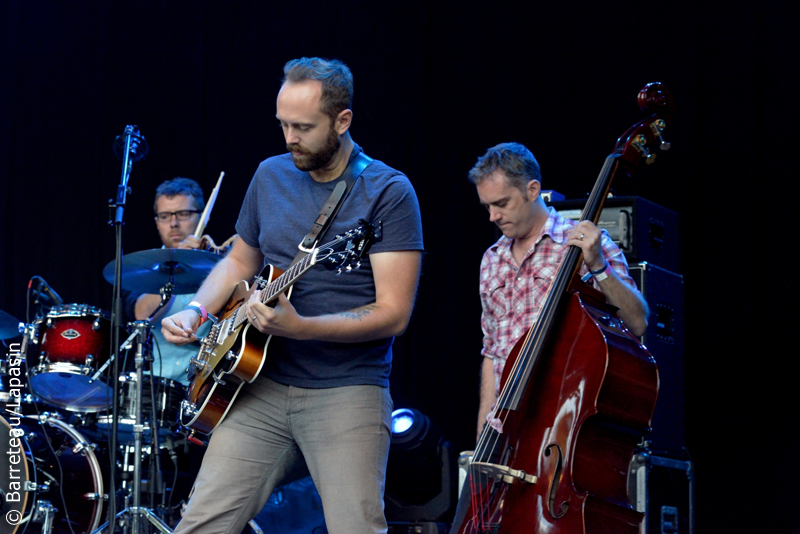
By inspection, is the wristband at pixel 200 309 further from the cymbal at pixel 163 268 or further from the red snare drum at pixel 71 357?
the red snare drum at pixel 71 357

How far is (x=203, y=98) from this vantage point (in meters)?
5.88

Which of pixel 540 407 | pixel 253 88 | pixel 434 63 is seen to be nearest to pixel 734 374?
pixel 540 407

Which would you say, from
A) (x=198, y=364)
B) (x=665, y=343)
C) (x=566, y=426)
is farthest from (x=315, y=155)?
(x=665, y=343)

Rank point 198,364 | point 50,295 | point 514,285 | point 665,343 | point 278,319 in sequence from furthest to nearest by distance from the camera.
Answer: point 50,295 < point 665,343 < point 514,285 < point 198,364 < point 278,319

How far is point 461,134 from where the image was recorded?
16.9ft

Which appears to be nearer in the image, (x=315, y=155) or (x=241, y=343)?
(x=241, y=343)

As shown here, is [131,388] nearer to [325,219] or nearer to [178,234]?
[178,234]

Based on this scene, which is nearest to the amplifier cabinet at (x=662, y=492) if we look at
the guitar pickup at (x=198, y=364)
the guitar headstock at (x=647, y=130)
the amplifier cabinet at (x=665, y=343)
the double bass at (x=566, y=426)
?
the amplifier cabinet at (x=665, y=343)

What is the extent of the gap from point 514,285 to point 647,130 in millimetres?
818

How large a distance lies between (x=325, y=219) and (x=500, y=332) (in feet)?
4.05

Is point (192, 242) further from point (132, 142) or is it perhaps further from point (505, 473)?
point (505, 473)

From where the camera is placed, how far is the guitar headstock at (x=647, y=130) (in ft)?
9.67

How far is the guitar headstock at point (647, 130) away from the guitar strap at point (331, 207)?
94 centimetres

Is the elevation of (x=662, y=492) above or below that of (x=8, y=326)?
below
